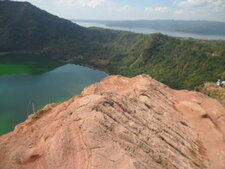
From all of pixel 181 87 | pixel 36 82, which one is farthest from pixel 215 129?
pixel 36 82

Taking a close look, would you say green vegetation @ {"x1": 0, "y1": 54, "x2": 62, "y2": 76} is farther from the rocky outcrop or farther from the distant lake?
the rocky outcrop

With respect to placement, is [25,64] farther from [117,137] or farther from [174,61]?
[117,137]

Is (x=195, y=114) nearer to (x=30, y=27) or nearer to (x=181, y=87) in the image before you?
(x=181, y=87)

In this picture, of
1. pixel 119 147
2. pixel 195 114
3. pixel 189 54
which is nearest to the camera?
pixel 119 147

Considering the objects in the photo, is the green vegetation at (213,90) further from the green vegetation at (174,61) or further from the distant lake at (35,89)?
the distant lake at (35,89)

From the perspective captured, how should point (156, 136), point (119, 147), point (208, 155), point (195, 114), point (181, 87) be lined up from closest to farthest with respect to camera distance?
point (119, 147) → point (156, 136) → point (208, 155) → point (195, 114) → point (181, 87)

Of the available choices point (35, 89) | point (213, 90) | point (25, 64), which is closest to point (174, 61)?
point (213, 90)

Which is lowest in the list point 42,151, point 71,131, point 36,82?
point 36,82
